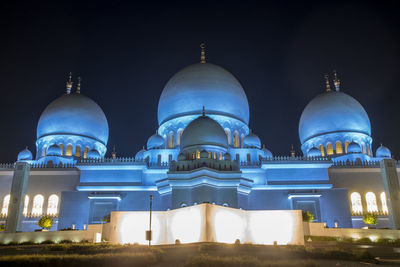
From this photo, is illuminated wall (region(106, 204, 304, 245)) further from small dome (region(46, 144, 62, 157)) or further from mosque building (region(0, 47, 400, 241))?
small dome (region(46, 144, 62, 157))

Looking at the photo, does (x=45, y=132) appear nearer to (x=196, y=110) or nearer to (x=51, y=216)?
(x=51, y=216)

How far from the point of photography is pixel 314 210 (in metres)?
32.0

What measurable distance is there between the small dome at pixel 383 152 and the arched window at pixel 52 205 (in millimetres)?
30546

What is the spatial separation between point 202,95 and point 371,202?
17.5 metres

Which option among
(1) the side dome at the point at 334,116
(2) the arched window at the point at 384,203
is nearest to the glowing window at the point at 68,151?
(1) the side dome at the point at 334,116

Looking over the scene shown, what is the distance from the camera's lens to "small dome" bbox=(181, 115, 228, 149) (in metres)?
32.0

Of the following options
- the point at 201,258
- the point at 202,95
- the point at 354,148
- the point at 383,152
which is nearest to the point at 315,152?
the point at 354,148

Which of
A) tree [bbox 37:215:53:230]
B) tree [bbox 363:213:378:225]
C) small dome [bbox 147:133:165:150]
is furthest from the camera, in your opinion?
small dome [bbox 147:133:165:150]

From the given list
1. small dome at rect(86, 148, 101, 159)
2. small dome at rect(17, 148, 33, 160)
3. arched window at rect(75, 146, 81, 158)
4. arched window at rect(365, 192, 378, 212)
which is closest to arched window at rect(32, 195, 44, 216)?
small dome at rect(86, 148, 101, 159)

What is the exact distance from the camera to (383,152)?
39750 millimetres

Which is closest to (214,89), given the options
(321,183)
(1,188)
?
(321,183)

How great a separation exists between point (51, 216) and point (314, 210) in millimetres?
21310

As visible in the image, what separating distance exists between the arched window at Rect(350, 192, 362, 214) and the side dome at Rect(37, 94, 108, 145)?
25044mm

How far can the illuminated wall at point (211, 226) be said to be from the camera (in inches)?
763
